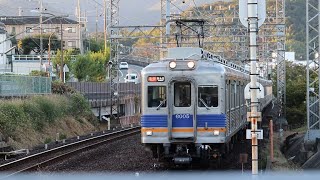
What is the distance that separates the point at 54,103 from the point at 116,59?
25.2 ft

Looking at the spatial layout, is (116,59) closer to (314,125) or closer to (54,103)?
(54,103)

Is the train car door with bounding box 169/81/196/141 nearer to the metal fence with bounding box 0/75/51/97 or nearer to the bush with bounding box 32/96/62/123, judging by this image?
the bush with bounding box 32/96/62/123

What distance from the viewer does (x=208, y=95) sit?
46.9ft

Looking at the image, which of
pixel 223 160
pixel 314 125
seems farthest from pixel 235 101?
pixel 314 125

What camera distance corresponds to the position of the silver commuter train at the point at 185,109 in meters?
14.0

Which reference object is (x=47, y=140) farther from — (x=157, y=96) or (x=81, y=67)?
(x=81, y=67)

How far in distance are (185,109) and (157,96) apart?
2.43ft

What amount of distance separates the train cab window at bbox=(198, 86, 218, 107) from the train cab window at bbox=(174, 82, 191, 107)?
259mm

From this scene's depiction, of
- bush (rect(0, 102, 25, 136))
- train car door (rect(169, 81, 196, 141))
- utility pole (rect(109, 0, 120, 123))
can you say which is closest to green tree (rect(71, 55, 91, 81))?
utility pole (rect(109, 0, 120, 123))

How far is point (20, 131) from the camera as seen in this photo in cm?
2334

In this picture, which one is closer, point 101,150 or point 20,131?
→ point 101,150

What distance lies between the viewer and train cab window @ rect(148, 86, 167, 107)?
14.2 m

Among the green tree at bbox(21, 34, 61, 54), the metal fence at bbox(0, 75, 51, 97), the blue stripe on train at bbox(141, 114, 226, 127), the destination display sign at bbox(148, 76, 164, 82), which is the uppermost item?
the green tree at bbox(21, 34, 61, 54)

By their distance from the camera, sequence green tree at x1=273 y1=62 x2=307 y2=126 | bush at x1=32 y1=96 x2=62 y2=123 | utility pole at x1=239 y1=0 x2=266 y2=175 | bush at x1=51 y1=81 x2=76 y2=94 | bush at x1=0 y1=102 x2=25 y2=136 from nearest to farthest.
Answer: utility pole at x1=239 y1=0 x2=266 y2=175
bush at x1=0 y1=102 x2=25 y2=136
bush at x1=32 y1=96 x2=62 y2=123
bush at x1=51 y1=81 x2=76 y2=94
green tree at x1=273 y1=62 x2=307 y2=126
